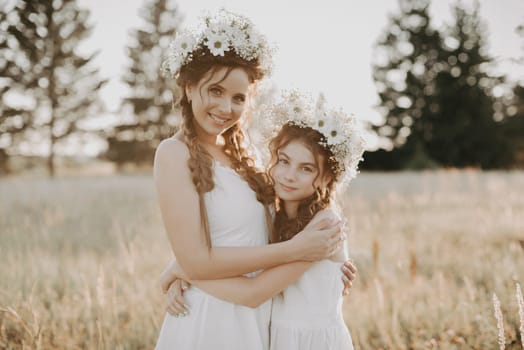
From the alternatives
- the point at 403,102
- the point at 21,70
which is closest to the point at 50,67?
the point at 21,70

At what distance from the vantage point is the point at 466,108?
30844 mm

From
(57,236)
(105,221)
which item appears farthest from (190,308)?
(105,221)

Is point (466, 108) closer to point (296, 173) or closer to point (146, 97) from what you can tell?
point (146, 97)

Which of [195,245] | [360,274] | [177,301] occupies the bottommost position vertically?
[360,274]

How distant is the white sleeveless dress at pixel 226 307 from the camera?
2.24m

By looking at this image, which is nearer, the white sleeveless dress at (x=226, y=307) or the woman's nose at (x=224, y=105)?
the white sleeveless dress at (x=226, y=307)

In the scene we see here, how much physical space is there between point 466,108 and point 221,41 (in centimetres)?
3256

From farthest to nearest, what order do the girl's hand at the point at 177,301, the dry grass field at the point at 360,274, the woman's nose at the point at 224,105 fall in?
the dry grass field at the point at 360,274
the woman's nose at the point at 224,105
the girl's hand at the point at 177,301

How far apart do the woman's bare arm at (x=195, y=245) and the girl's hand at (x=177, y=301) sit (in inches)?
6.6

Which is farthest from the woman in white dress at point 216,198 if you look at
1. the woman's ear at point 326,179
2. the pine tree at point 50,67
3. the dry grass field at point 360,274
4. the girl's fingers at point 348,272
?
the pine tree at point 50,67

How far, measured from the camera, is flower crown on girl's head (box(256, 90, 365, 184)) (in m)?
2.64

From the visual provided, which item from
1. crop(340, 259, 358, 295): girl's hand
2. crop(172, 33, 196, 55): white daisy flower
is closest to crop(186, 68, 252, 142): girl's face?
crop(172, 33, 196, 55): white daisy flower

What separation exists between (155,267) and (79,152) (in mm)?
24101

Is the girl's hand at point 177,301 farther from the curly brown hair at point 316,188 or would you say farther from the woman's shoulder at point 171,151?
the woman's shoulder at point 171,151
